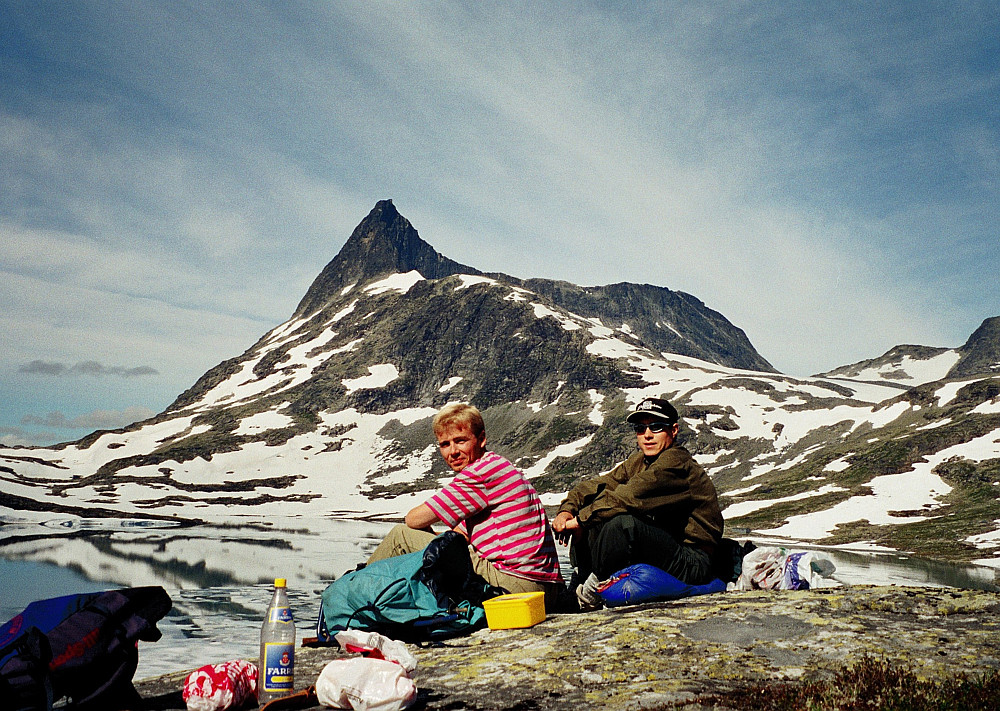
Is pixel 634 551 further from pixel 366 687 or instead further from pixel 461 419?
pixel 366 687

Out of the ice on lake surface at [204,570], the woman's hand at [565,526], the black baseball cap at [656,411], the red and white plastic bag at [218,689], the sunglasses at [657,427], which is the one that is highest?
the black baseball cap at [656,411]

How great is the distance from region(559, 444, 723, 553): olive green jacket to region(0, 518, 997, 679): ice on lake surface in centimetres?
823

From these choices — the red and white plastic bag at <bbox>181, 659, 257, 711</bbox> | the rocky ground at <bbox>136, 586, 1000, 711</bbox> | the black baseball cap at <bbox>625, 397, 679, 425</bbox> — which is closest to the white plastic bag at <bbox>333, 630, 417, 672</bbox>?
the rocky ground at <bbox>136, 586, 1000, 711</bbox>

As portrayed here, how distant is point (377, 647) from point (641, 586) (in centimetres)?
372

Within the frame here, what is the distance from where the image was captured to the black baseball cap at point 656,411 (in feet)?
30.6

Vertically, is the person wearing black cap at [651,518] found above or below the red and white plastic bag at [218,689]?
above

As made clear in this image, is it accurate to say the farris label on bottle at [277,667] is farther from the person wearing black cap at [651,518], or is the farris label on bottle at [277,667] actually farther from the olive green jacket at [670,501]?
the olive green jacket at [670,501]

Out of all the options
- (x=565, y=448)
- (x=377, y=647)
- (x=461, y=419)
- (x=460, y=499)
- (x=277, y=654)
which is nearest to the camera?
(x=277, y=654)

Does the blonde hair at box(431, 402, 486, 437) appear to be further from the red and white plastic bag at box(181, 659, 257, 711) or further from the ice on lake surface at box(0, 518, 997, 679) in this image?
the ice on lake surface at box(0, 518, 997, 679)

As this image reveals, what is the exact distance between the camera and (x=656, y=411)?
30.7 ft

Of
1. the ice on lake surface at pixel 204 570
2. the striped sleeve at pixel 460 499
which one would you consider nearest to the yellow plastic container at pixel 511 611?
the striped sleeve at pixel 460 499

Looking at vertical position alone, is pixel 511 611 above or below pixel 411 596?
below

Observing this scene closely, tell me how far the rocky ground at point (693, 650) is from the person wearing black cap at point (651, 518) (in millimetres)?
812

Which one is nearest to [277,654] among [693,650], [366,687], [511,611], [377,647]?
[377,647]
